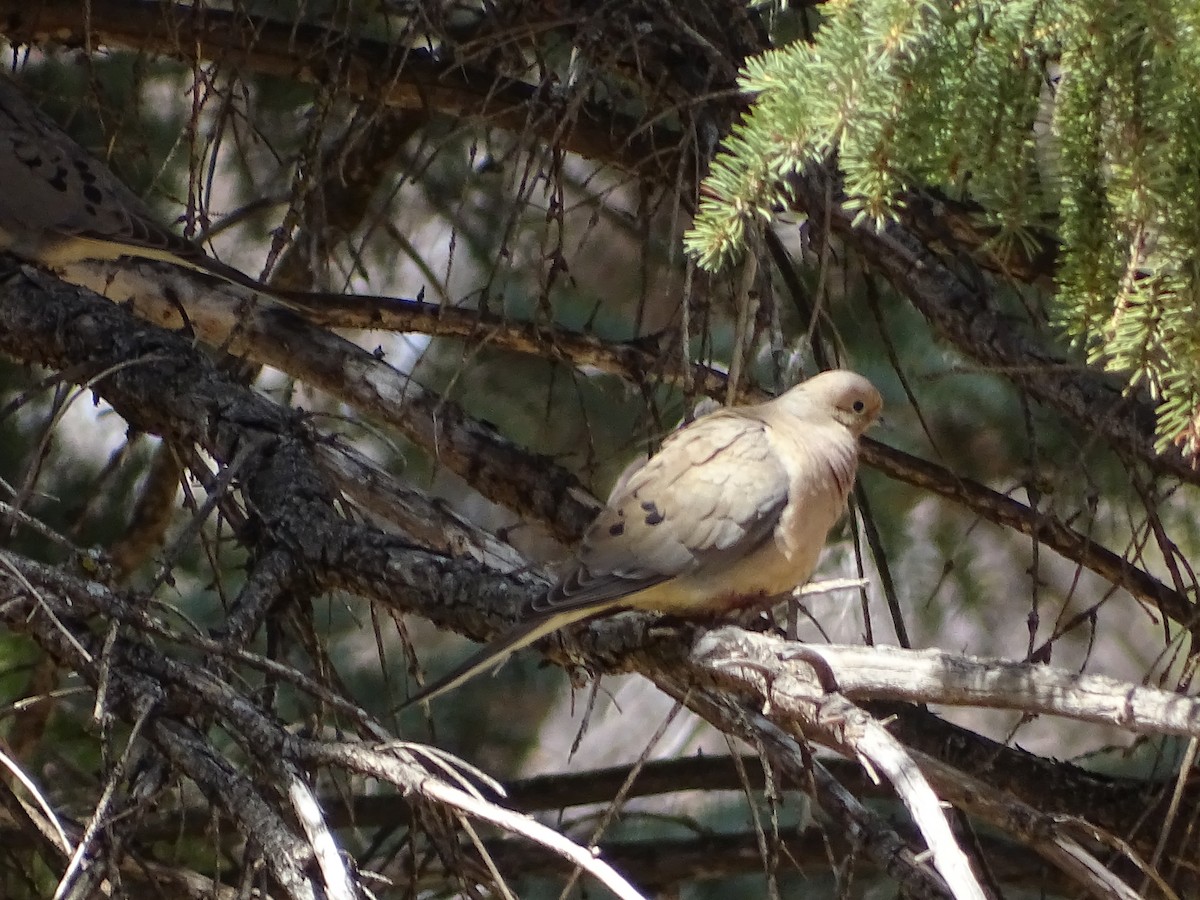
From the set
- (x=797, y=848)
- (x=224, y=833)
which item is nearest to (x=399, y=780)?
(x=797, y=848)

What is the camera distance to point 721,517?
2.25m

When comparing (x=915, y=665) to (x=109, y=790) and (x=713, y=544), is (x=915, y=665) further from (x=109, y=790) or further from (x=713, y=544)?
(x=109, y=790)

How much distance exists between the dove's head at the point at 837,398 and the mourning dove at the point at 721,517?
5 cm

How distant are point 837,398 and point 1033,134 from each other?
43.1 inches

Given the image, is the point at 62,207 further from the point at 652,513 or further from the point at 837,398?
the point at 837,398

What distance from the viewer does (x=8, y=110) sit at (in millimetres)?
3279

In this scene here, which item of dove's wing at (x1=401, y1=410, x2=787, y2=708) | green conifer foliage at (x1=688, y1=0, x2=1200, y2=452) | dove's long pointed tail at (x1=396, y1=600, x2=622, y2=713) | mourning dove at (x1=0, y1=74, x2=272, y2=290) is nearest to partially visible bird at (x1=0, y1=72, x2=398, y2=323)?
mourning dove at (x1=0, y1=74, x2=272, y2=290)

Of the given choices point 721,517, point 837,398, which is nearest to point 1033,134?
point 721,517

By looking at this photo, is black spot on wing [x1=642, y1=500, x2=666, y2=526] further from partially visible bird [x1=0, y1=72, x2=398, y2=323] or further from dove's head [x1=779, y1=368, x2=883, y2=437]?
partially visible bird [x1=0, y1=72, x2=398, y2=323]

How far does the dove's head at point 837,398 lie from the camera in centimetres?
247

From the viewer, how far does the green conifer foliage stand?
1272 mm

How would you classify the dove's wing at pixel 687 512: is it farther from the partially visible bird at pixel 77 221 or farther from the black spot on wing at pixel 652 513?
the partially visible bird at pixel 77 221

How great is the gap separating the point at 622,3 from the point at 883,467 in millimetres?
1090

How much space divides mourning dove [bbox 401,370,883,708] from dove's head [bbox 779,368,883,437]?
50mm
